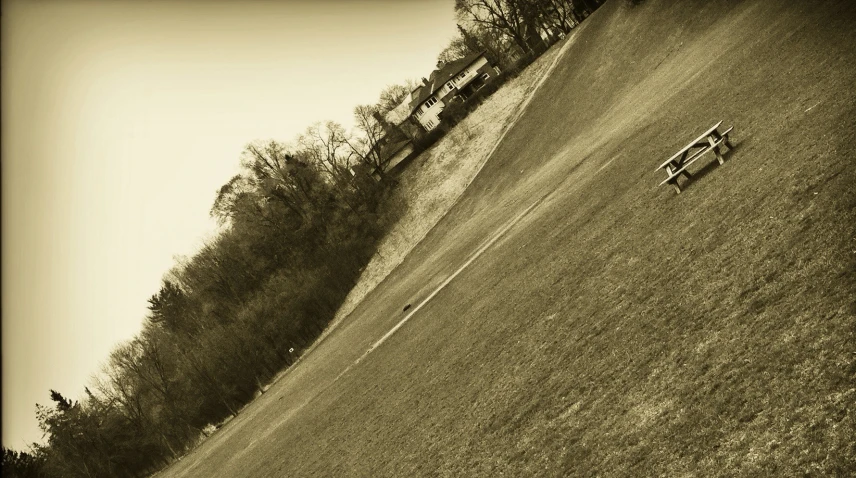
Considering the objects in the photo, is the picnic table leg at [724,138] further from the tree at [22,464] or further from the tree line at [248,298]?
the tree at [22,464]

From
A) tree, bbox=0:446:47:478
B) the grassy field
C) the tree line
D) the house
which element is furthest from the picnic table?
the house

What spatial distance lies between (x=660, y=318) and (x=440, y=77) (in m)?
109

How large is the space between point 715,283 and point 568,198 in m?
13.4

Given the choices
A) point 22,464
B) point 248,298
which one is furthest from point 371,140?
point 22,464

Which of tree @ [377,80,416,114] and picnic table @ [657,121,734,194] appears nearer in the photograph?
picnic table @ [657,121,734,194]

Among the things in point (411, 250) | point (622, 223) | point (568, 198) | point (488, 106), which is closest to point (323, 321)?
point (411, 250)

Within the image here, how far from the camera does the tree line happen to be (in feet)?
196

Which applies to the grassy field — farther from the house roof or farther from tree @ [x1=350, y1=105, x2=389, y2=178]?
the house roof

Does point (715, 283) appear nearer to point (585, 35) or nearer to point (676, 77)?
point (676, 77)

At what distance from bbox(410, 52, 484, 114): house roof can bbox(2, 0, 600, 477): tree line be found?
21.0 meters

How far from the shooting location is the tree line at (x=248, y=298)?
5981cm

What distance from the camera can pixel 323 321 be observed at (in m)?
58.4

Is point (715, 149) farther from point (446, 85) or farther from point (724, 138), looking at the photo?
point (446, 85)

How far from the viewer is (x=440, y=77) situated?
114000 millimetres
